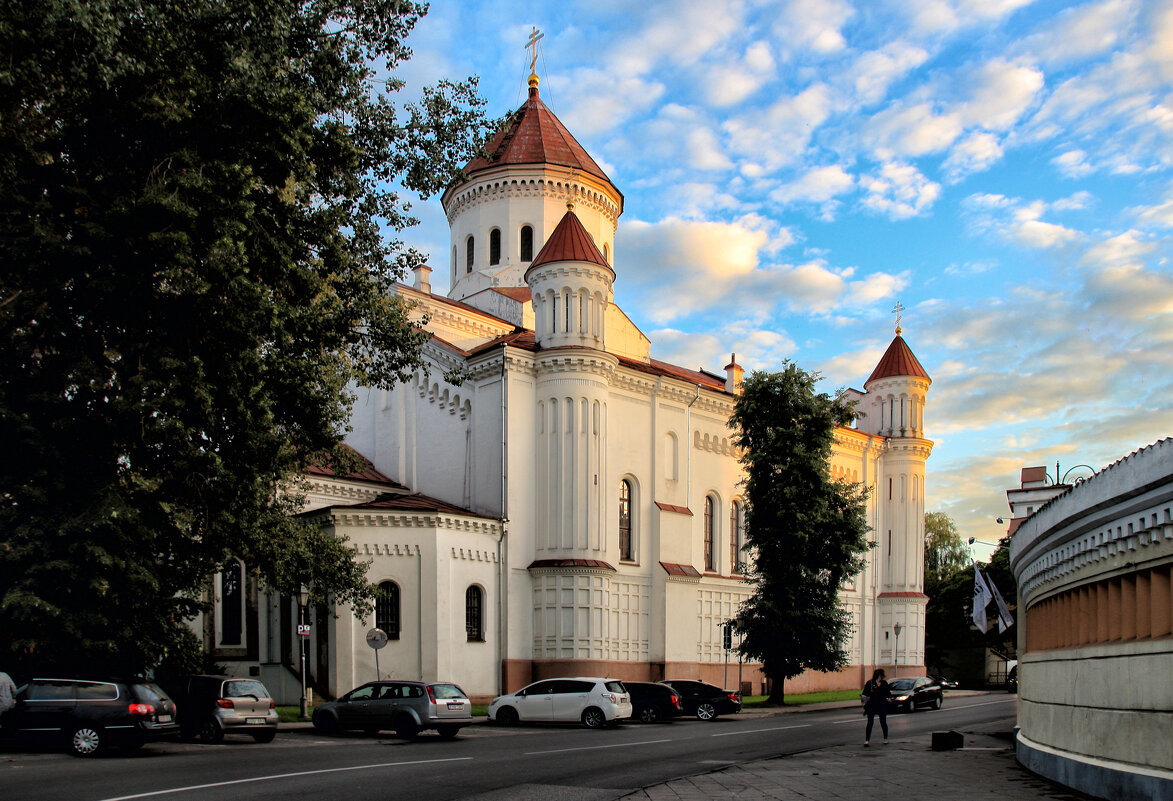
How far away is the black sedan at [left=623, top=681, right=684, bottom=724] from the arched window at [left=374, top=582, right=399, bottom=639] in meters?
7.26

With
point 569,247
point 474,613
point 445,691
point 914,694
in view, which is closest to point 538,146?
point 569,247

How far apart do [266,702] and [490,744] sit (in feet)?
15.8

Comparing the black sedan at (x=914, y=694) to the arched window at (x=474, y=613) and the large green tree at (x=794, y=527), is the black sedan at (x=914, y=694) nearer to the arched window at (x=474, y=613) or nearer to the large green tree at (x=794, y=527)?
the large green tree at (x=794, y=527)

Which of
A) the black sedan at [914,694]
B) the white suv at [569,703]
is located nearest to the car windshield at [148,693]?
the white suv at [569,703]

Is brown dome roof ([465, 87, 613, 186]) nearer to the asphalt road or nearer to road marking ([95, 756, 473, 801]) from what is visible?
the asphalt road

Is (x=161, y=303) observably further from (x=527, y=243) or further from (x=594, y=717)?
(x=527, y=243)

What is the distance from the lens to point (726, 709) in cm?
3075

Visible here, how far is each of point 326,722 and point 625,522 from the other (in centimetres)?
1702

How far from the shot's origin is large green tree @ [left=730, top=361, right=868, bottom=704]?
3669 centimetres

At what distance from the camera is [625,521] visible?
38594mm

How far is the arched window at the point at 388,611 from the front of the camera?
102 feet

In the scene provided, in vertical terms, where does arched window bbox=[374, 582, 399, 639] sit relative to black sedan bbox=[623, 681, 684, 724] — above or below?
above

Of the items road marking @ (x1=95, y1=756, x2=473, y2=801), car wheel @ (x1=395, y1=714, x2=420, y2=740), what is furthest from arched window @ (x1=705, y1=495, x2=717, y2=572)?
road marking @ (x1=95, y1=756, x2=473, y2=801)

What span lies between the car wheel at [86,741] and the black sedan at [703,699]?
55.3 ft
